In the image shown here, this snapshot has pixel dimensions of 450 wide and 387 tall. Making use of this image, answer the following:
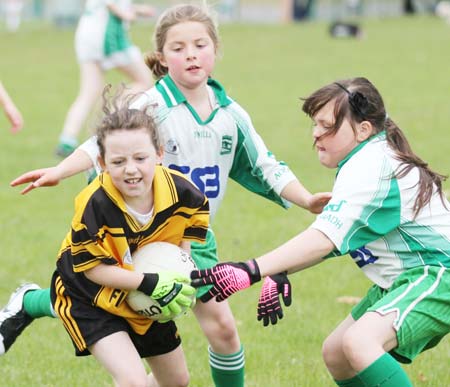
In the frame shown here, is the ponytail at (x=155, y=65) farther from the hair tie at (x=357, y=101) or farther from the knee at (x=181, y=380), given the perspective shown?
the knee at (x=181, y=380)

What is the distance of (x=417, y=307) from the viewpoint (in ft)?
13.2

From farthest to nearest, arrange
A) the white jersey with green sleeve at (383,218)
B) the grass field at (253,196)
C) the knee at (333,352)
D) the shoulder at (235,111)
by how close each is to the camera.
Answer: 1. the grass field at (253,196)
2. the shoulder at (235,111)
3. the knee at (333,352)
4. the white jersey with green sleeve at (383,218)

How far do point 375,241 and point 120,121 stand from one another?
43.0 inches

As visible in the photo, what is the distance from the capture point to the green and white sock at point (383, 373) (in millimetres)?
3945

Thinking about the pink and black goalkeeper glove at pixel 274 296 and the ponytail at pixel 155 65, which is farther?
the ponytail at pixel 155 65

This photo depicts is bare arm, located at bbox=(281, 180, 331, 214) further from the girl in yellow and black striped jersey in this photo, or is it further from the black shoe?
the black shoe

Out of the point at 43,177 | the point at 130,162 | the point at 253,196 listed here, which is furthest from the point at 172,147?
the point at 253,196

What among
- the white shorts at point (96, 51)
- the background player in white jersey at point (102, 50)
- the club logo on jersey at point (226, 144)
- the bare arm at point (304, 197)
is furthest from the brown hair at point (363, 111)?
the white shorts at point (96, 51)

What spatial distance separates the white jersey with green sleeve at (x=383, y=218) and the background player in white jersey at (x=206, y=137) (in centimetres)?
47

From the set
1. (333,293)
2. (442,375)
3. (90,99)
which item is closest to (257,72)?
(90,99)

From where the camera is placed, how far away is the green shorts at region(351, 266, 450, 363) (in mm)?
4027

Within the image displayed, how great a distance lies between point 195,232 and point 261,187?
773 mm

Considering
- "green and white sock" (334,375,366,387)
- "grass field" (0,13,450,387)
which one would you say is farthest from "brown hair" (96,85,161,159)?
"grass field" (0,13,450,387)

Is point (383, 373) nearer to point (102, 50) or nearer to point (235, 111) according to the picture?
point (235, 111)
